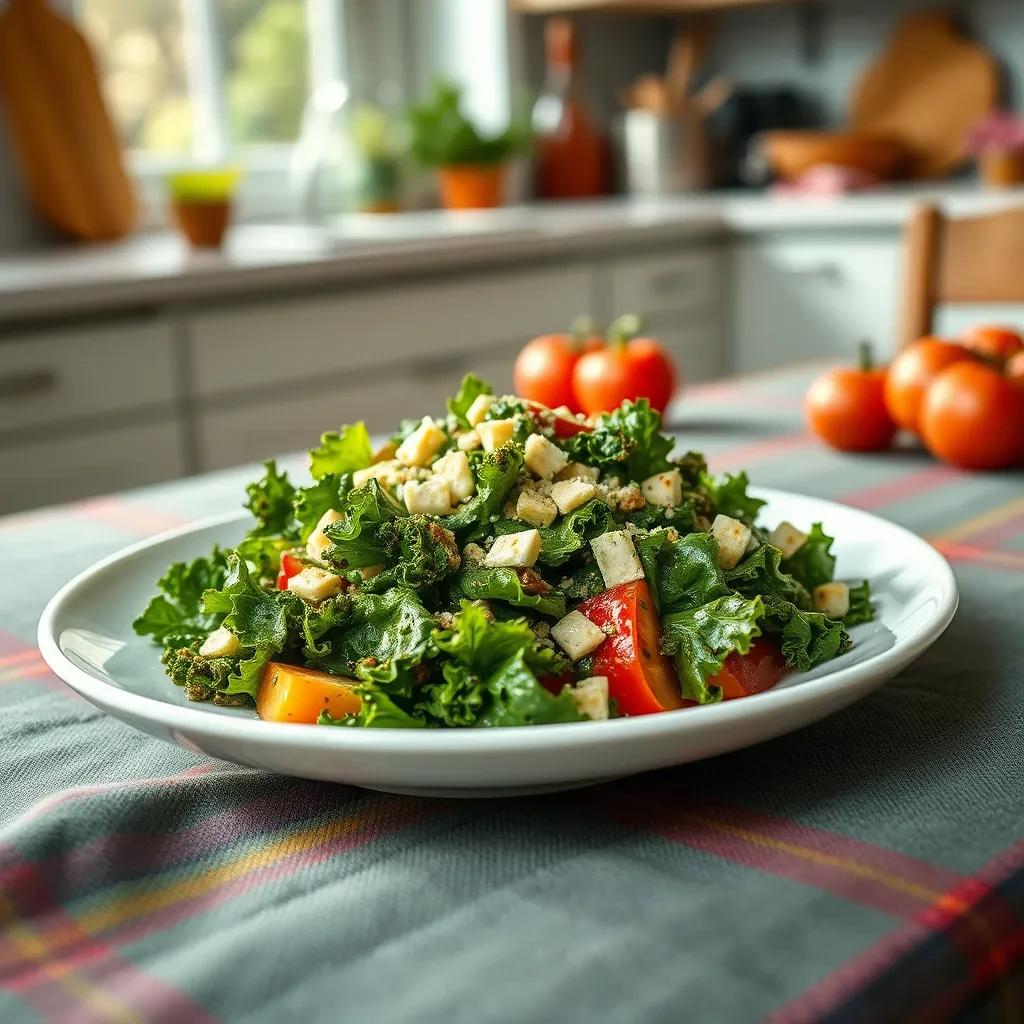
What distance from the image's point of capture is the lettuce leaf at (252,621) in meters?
0.65

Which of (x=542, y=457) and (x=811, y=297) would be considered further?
(x=811, y=297)

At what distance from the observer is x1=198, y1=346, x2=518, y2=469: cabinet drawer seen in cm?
250

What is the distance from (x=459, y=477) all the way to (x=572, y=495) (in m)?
0.06

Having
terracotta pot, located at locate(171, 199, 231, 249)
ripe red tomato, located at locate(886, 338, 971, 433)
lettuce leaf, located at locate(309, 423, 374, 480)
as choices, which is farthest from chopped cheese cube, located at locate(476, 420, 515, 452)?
terracotta pot, located at locate(171, 199, 231, 249)

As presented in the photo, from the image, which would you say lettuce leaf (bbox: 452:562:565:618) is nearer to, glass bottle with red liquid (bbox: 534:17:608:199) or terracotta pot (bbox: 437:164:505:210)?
terracotta pot (bbox: 437:164:505:210)

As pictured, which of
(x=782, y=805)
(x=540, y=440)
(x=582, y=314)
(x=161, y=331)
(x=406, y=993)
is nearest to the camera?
(x=406, y=993)

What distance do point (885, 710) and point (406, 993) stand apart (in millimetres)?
356

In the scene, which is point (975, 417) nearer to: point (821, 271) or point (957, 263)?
point (957, 263)

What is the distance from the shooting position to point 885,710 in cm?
74

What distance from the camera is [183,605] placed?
0.80 metres

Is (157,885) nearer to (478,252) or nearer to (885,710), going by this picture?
(885,710)

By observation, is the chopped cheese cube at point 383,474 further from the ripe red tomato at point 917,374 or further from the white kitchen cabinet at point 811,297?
the white kitchen cabinet at point 811,297

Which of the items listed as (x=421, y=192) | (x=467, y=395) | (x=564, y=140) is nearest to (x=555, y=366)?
(x=467, y=395)

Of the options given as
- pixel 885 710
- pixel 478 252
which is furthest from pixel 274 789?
pixel 478 252
